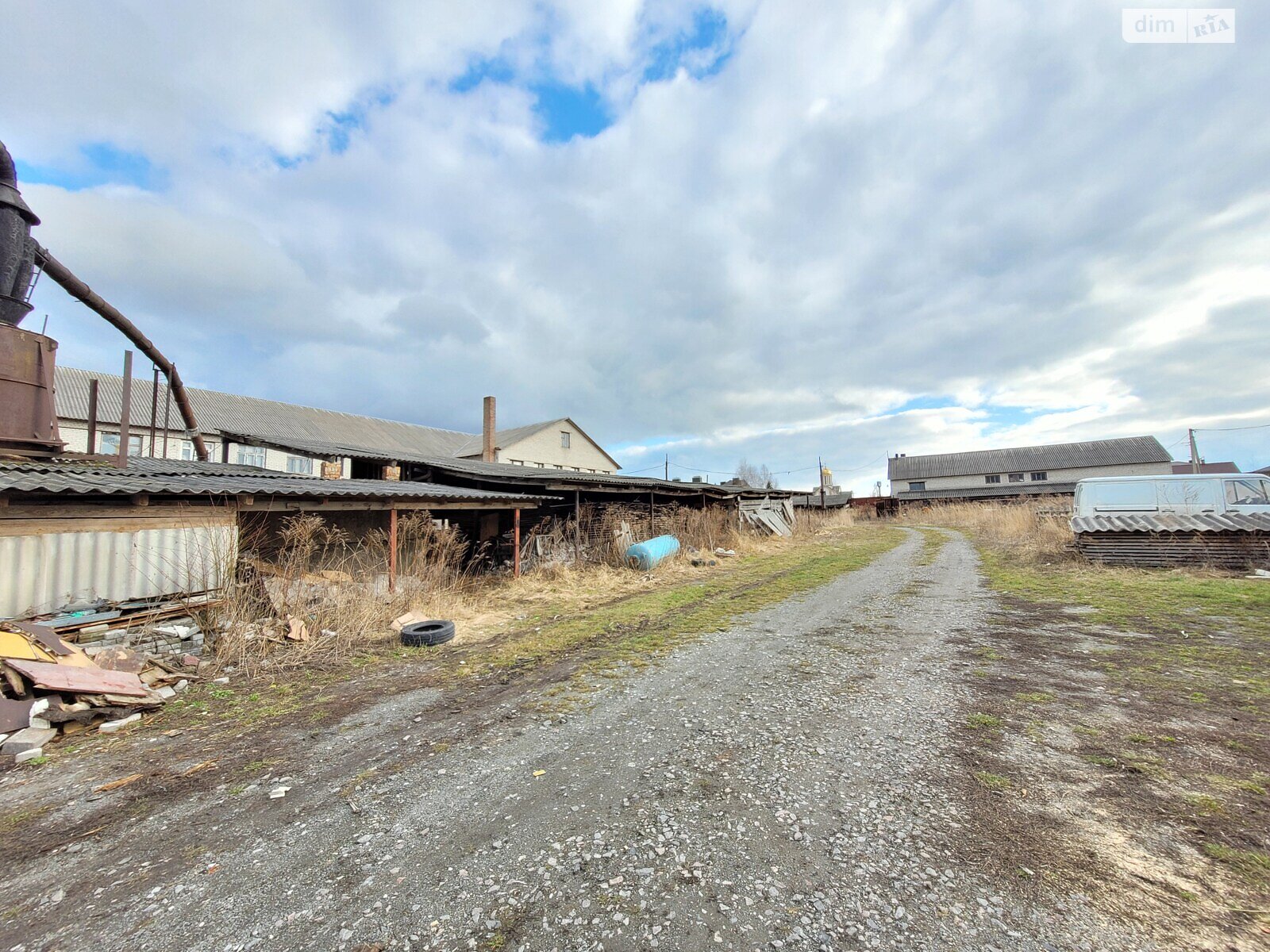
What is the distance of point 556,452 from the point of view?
37.5 meters

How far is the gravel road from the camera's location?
208 cm

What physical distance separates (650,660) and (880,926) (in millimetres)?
Result: 3815

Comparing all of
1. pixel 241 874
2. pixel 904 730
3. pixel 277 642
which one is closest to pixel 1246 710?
pixel 904 730

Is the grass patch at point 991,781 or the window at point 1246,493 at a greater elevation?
the window at point 1246,493

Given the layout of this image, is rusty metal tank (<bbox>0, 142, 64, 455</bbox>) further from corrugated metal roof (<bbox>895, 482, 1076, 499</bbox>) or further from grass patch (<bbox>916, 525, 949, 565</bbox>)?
corrugated metal roof (<bbox>895, 482, 1076, 499</bbox>)

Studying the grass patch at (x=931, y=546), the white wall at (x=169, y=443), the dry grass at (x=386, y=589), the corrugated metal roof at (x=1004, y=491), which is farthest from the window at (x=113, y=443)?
the corrugated metal roof at (x=1004, y=491)

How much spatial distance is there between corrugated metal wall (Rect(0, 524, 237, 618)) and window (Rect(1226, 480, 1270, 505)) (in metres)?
20.3

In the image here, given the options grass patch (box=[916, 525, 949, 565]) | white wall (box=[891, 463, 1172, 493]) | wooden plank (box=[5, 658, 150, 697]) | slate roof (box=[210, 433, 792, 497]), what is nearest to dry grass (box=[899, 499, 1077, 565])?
grass patch (box=[916, 525, 949, 565])

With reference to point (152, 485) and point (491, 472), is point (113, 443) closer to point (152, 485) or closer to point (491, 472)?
point (491, 472)

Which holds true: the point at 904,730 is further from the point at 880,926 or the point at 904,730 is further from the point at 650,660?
the point at 650,660

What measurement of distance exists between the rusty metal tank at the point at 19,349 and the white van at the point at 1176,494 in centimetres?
2125

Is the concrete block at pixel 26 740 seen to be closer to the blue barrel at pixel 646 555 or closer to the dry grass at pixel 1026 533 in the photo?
the blue barrel at pixel 646 555

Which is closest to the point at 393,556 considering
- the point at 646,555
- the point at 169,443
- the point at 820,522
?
the point at 646,555

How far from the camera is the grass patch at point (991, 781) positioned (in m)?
2.98
